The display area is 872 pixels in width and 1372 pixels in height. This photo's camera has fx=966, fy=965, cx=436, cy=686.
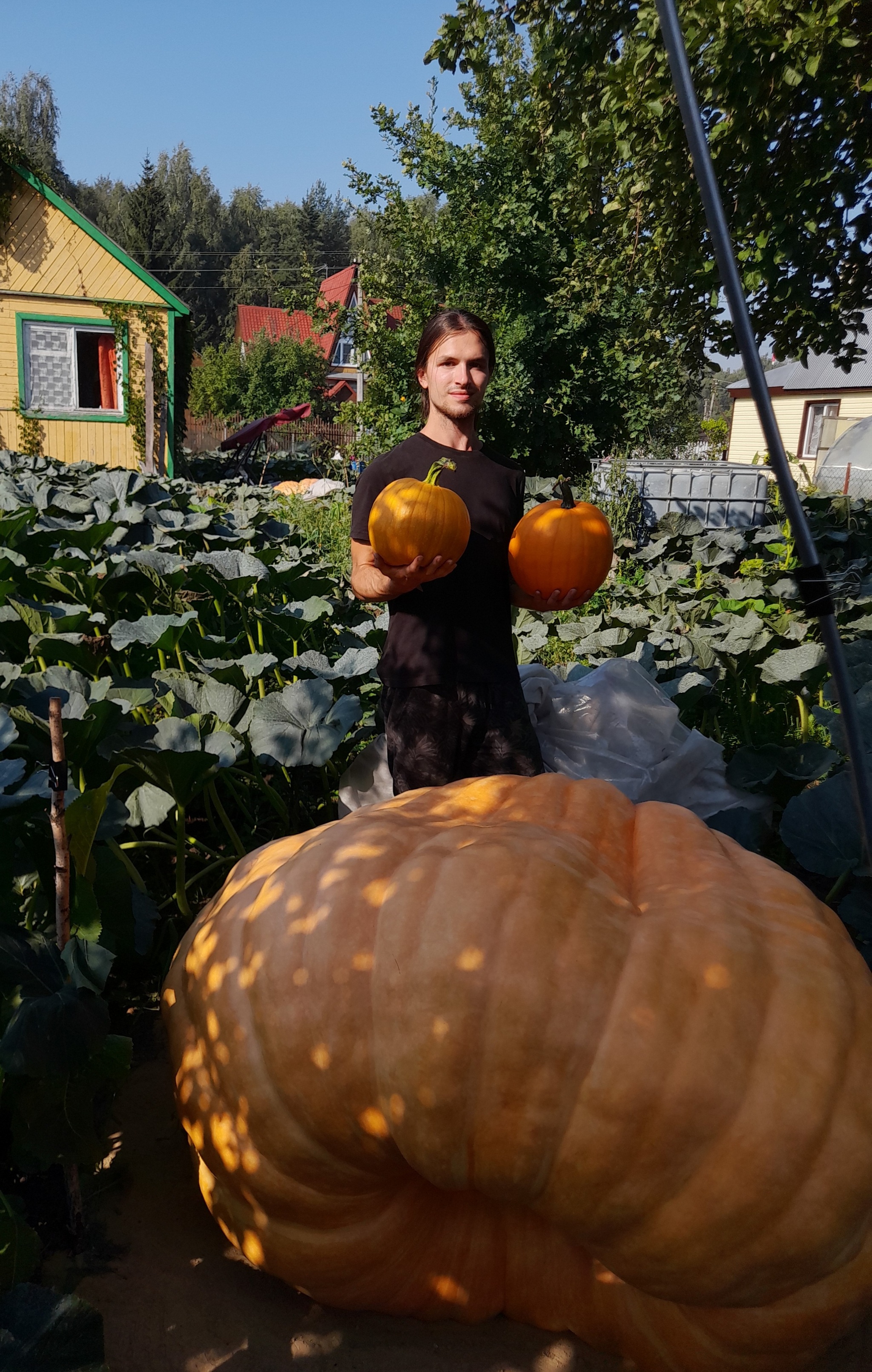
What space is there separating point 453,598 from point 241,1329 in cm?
166

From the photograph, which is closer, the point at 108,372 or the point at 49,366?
the point at 49,366

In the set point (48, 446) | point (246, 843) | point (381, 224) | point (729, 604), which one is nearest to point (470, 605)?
point (246, 843)

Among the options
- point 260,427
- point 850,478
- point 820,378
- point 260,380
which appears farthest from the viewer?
point 260,380

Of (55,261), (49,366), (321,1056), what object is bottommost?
(321,1056)

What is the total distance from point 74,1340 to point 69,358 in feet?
54.7

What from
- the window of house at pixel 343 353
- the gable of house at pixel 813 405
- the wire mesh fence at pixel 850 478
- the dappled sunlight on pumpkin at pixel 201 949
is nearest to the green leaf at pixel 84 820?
the dappled sunlight on pumpkin at pixel 201 949

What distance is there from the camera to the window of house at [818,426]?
29656mm

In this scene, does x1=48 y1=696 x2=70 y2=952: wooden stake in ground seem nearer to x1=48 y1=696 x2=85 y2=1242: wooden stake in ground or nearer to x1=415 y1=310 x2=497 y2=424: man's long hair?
x1=48 y1=696 x2=85 y2=1242: wooden stake in ground

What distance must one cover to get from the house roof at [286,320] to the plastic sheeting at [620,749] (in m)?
42.6

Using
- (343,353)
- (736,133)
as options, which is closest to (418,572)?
(736,133)

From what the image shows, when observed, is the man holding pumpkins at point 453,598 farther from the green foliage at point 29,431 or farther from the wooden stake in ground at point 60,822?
the green foliage at point 29,431

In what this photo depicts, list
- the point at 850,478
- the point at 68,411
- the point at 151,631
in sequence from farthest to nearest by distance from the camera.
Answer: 1. the point at 850,478
2. the point at 68,411
3. the point at 151,631

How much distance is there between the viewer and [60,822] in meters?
1.58

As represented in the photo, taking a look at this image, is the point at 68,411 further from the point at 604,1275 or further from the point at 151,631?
the point at 604,1275
